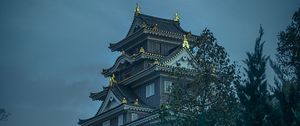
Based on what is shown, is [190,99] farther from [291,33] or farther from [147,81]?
[147,81]

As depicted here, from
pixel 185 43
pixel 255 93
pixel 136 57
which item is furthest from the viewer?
pixel 136 57

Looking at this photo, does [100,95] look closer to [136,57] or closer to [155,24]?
[136,57]

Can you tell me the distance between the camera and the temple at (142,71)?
43.9 metres

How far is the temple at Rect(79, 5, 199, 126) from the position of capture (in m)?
43.9

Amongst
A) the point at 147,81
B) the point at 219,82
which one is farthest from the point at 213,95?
the point at 147,81

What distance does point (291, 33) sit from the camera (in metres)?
27.2

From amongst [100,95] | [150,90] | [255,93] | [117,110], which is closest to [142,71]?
[150,90]

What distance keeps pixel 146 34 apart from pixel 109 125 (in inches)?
390

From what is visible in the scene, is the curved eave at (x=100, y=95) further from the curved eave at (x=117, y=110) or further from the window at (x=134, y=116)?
the window at (x=134, y=116)

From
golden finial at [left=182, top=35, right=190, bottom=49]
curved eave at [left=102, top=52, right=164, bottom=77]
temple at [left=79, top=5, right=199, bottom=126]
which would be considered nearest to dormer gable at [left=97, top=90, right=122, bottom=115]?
temple at [left=79, top=5, right=199, bottom=126]

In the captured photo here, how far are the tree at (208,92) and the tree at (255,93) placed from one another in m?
7.90

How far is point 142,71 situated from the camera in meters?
45.8

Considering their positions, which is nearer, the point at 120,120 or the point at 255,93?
the point at 255,93

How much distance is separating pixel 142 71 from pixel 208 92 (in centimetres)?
1866
